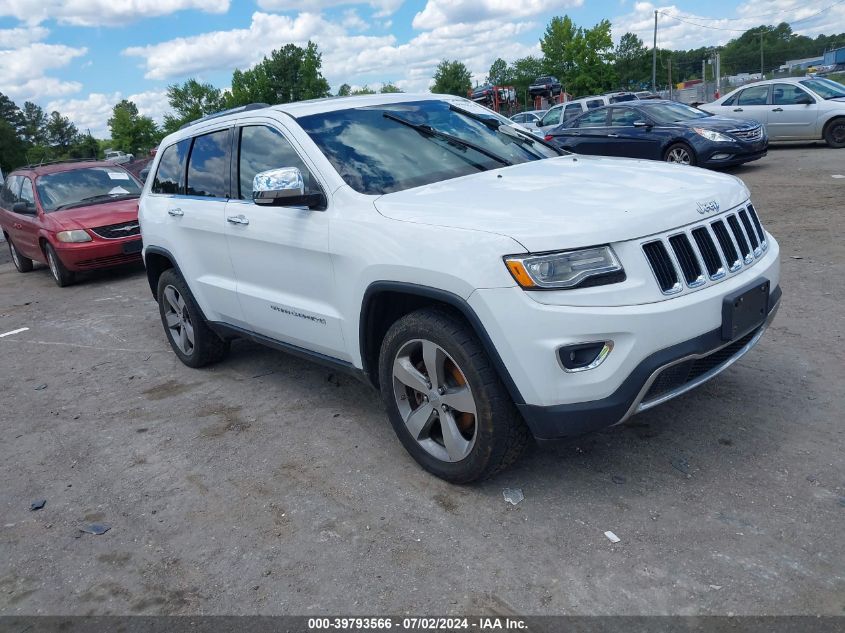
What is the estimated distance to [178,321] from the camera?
5895 mm

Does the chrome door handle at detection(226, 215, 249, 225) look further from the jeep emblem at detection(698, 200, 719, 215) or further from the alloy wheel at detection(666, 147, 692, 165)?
the alloy wheel at detection(666, 147, 692, 165)

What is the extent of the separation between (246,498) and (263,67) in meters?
82.8

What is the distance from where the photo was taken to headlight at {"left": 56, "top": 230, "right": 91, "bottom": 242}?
1020cm

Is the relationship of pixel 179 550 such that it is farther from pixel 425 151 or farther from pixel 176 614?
pixel 425 151

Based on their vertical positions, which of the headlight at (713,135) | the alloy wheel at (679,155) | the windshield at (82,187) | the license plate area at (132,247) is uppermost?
the windshield at (82,187)

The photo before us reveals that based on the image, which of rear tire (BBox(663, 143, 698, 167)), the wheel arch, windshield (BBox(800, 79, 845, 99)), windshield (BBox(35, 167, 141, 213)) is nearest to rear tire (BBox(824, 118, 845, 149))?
windshield (BBox(800, 79, 845, 99))

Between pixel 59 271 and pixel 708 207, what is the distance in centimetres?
956

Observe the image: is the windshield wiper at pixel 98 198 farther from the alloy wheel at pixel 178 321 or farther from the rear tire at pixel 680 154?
the rear tire at pixel 680 154

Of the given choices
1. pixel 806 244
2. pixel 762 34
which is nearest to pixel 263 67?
pixel 762 34

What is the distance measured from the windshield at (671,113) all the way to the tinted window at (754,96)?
328 cm

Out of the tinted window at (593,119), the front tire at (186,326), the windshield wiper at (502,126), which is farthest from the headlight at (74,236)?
the tinted window at (593,119)

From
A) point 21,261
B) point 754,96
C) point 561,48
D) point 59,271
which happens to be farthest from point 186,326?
point 561,48

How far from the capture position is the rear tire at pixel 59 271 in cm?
1041

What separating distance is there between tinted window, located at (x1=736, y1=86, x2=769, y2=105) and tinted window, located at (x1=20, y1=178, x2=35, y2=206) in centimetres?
1457
